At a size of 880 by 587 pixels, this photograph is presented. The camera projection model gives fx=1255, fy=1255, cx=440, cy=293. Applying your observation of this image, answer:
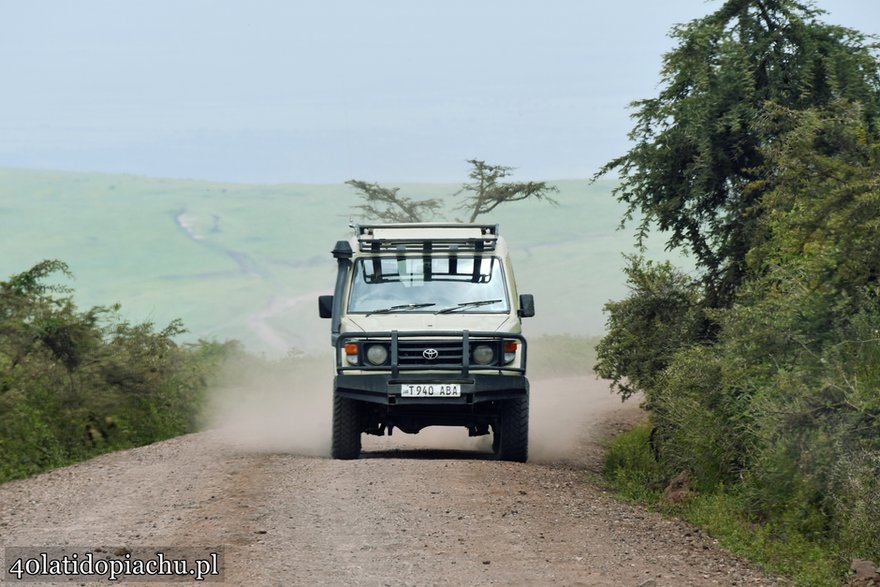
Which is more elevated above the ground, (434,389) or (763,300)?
(763,300)

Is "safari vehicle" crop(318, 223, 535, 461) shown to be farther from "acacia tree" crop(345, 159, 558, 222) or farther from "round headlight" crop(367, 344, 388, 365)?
"acacia tree" crop(345, 159, 558, 222)

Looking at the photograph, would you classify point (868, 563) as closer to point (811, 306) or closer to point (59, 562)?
point (811, 306)

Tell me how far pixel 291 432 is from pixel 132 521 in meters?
9.31

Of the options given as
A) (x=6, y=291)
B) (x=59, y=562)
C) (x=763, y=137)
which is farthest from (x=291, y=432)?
(x=59, y=562)

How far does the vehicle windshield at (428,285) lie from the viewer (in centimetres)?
1504

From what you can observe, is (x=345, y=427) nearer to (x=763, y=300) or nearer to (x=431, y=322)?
(x=431, y=322)

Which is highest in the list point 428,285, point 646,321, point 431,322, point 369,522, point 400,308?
point 428,285

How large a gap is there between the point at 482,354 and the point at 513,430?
1236 millimetres

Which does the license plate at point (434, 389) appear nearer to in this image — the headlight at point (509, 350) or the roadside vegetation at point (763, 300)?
the headlight at point (509, 350)

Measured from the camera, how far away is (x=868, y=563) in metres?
9.48

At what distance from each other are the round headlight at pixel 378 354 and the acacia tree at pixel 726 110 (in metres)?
7.73

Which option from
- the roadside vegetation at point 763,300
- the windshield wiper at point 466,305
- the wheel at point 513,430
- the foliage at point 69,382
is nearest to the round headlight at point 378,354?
the windshield wiper at point 466,305

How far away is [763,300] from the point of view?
1522 cm

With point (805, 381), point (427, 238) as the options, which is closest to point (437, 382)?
point (427, 238)
